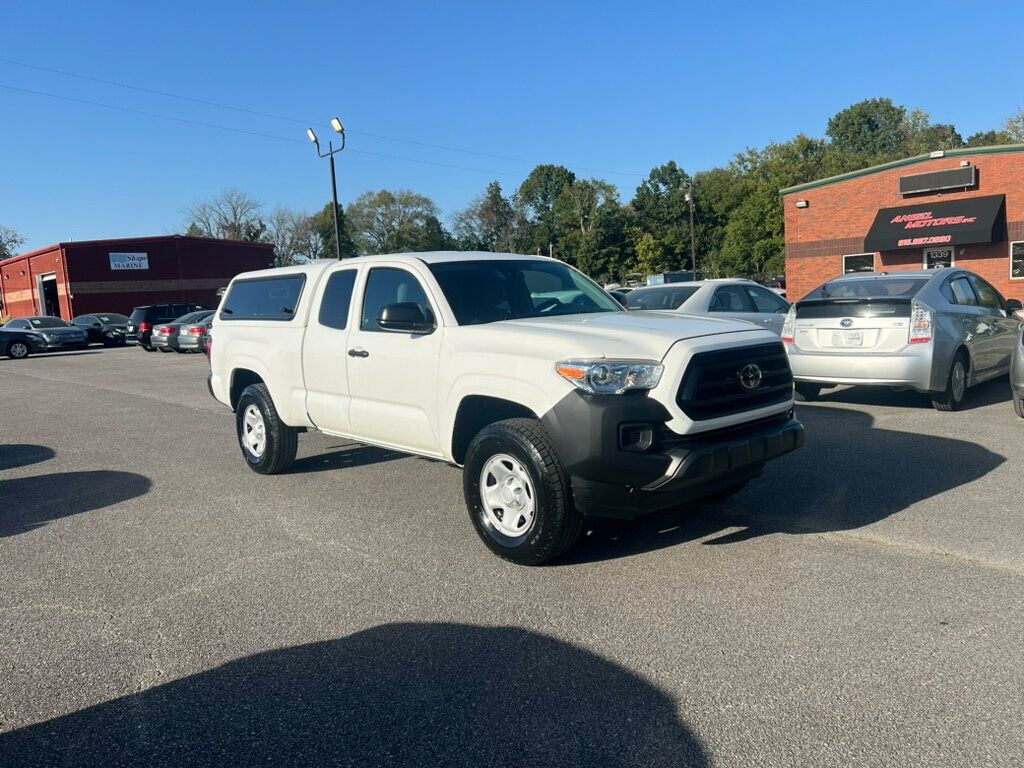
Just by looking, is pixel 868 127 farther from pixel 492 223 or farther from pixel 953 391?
pixel 953 391

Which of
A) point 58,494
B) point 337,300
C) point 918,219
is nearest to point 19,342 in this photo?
point 58,494

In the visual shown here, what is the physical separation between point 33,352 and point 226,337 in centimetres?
2662

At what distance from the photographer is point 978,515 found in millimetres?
5203

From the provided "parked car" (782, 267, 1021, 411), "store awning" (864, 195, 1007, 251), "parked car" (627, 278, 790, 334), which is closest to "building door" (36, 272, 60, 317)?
"store awning" (864, 195, 1007, 251)

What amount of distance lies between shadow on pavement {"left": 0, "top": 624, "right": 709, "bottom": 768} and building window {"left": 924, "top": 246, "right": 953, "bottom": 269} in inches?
1132

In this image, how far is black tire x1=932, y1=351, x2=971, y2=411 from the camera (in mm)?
8836

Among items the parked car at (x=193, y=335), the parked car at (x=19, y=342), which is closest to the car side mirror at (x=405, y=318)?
the parked car at (x=193, y=335)

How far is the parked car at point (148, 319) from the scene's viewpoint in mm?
28109

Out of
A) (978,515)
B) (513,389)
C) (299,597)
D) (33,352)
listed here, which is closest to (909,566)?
(978,515)

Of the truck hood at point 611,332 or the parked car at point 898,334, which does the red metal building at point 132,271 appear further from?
the truck hood at point 611,332

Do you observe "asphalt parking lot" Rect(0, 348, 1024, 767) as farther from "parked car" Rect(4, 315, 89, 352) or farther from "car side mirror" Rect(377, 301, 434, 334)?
"parked car" Rect(4, 315, 89, 352)

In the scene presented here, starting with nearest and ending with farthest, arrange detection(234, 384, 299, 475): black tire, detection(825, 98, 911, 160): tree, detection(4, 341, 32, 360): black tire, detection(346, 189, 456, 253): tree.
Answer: detection(234, 384, 299, 475): black tire
detection(4, 341, 32, 360): black tire
detection(346, 189, 456, 253): tree
detection(825, 98, 911, 160): tree

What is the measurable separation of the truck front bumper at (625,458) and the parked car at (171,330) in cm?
2408

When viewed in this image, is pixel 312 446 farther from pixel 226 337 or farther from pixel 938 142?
pixel 938 142
